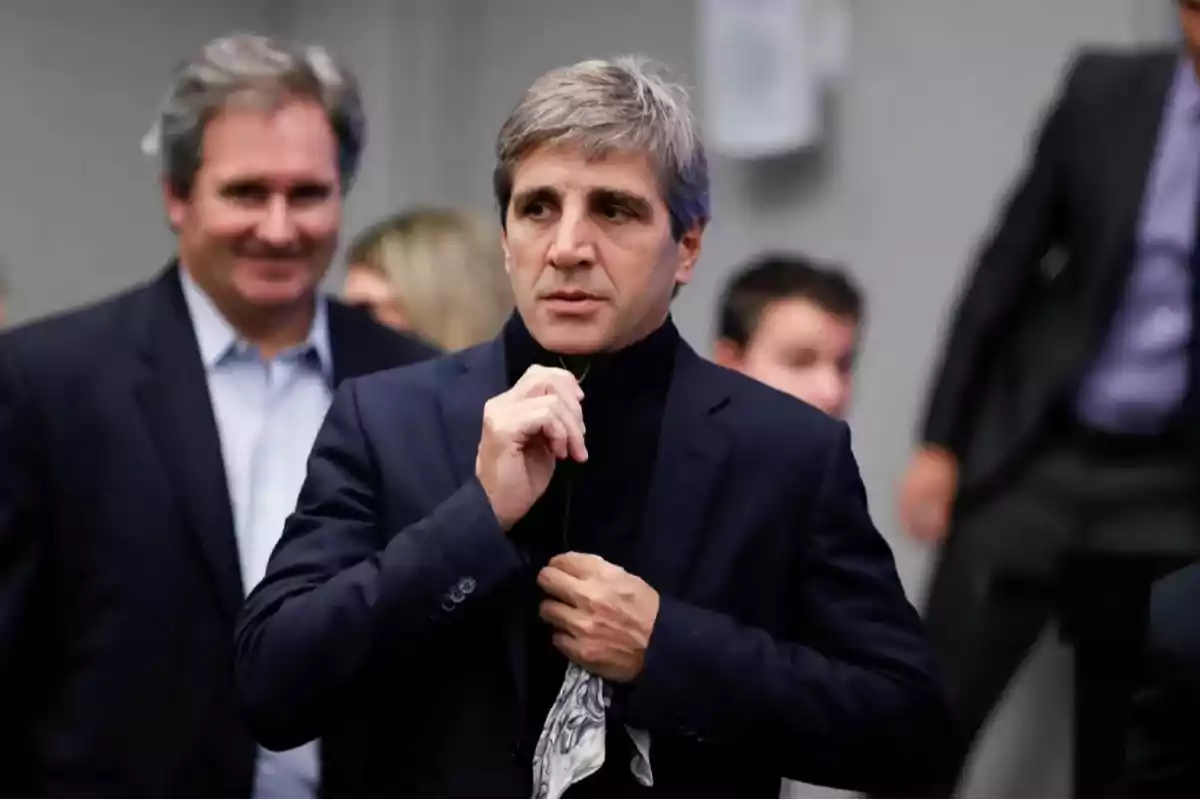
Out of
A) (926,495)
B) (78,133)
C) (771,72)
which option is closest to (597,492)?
(926,495)

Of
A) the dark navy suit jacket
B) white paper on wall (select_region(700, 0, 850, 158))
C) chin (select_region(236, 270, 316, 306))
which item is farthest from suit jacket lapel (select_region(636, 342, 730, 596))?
white paper on wall (select_region(700, 0, 850, 158))

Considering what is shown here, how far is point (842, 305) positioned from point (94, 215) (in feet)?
4.12

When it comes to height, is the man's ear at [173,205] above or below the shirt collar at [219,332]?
above

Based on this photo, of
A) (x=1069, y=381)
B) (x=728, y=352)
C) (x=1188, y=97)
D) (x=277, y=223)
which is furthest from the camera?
(x=1188, y=97)

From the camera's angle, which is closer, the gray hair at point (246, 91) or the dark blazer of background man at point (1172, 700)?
the dark blazer of background man at point (1172, 700)

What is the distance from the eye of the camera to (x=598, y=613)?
3.07 ft

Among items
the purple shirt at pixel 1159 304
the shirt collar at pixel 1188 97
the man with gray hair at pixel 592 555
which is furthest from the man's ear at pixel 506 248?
the shirt collar at pixel 1188 97

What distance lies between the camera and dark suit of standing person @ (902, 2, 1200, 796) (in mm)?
1647

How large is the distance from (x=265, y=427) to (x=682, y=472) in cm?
36

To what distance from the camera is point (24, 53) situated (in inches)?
104

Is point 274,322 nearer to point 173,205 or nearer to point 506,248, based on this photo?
point 173,205

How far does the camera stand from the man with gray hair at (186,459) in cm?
124

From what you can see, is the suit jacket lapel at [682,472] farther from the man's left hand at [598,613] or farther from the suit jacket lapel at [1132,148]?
the suit jacket lapel at [1132,148]

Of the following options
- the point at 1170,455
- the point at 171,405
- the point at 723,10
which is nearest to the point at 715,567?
the point at 171,405
